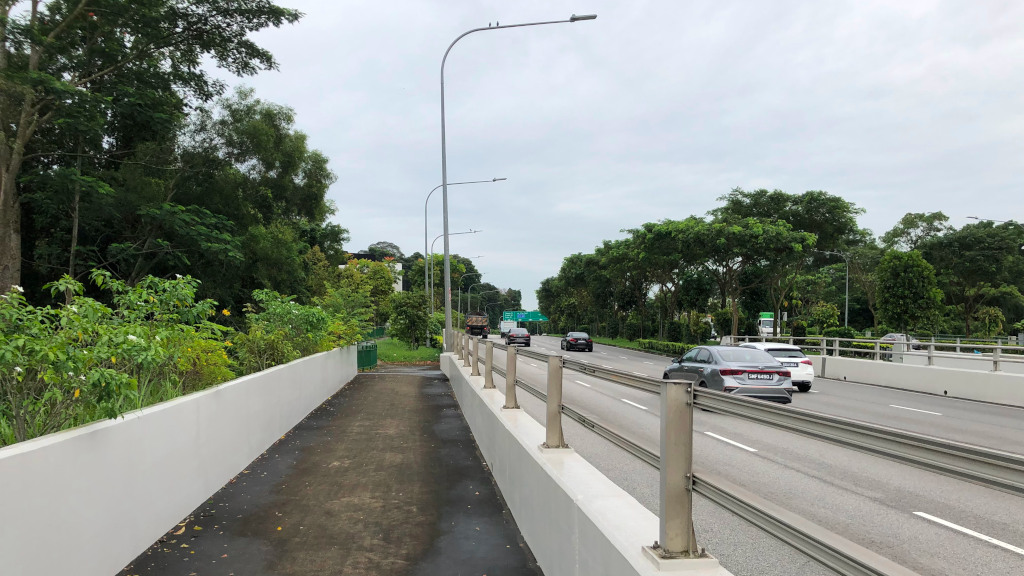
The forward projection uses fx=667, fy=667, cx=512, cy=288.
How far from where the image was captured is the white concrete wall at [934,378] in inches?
655

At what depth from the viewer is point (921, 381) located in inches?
774

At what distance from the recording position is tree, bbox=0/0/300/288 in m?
18.5

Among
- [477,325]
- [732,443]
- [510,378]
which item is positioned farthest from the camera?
[477,325]

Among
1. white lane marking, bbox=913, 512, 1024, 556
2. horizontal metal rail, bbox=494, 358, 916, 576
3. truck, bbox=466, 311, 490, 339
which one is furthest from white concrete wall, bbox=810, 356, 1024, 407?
truck, bbox=466, 311, 490, 339

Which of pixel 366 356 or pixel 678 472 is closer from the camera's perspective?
pixel 678 472

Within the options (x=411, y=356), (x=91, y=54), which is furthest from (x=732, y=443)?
(x=411, y=356)

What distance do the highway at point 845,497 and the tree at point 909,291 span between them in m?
30.0

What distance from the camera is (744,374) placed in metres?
13.6

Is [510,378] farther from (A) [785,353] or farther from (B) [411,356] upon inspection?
(B) [411,356]

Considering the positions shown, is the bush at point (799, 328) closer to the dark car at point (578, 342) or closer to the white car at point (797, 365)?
the dark car at point (578, 342)

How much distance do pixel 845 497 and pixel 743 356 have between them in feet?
24.5

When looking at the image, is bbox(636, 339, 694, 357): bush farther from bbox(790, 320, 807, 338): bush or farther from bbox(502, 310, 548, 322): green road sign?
bbox(502, 310, 548, 322): green road sign

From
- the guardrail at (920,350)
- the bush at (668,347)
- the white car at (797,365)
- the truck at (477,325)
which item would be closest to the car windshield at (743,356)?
the white car at (797,365)

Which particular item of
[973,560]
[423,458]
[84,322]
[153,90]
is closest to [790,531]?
[973,560]
